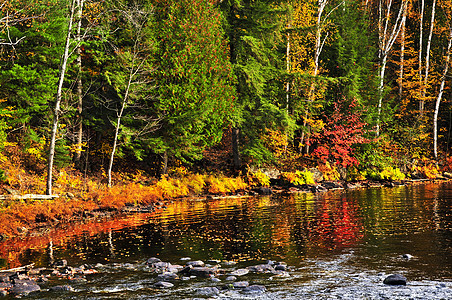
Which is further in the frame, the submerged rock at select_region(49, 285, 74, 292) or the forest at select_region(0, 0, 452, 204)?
the forest at select_region(0, 0, 452, 204)

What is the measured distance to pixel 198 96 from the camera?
2486 cm

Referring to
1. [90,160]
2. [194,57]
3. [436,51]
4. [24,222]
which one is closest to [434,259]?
[24,222]

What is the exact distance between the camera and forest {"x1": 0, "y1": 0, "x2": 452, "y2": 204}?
19500 millimetres

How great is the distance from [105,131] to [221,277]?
58.1 ft

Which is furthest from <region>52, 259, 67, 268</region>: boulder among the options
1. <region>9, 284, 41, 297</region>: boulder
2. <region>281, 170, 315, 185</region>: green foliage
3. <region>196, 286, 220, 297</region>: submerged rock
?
<region>281, 170, 315, 185</region>: green foliage

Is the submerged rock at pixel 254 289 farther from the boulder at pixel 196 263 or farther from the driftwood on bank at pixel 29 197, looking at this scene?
the driftwood on bank at pixel 29 197

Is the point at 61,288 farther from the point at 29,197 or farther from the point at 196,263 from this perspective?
the point at 29,197

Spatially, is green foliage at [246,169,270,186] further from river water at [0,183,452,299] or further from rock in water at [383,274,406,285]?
rock in water at [383,274,406,285]

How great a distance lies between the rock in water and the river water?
5.3 inches

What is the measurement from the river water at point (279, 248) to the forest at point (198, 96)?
5185 mm

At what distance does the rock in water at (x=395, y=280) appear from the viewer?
7.58 meters

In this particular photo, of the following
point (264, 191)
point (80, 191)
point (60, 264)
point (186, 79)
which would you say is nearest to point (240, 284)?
point (60, 264)

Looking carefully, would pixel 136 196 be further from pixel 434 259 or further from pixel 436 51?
pixel 436 51

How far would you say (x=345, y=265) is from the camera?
9.05 meters
